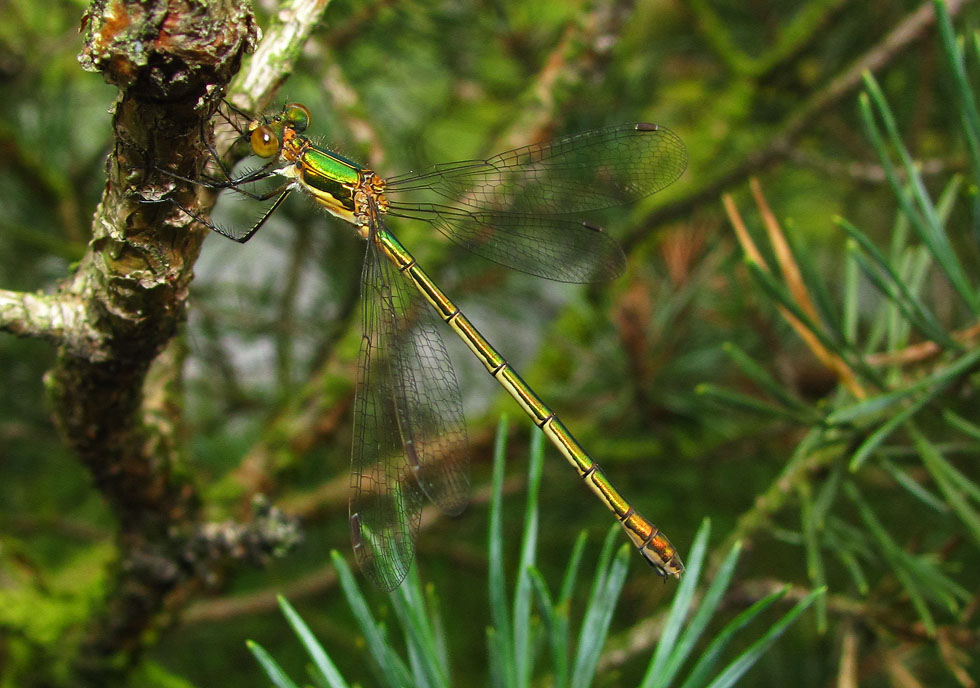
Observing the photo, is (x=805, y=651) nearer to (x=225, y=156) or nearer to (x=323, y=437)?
(x=323, y=437)

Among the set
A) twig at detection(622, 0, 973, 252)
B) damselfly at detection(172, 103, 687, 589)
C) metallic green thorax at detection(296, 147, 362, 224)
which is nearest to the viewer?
damselfly at detection(172, 103, 687, 589)

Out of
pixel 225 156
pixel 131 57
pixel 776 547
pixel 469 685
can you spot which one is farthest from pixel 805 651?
pixel 131 57

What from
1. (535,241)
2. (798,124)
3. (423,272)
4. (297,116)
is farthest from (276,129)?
(798,124)

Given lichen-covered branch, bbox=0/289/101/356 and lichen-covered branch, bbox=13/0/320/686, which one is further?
lichen-covered branch, bbox=0/289/101/356

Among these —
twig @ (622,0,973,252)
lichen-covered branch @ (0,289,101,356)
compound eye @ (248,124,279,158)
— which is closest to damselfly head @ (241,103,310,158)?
compound eye @ (248,124,279,158)

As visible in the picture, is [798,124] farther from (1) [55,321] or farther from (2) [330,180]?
(1) [55,321]

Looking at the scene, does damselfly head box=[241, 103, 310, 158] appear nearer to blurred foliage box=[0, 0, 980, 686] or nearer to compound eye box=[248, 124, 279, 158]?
compound eye box=[248, 124, 279, 158]
